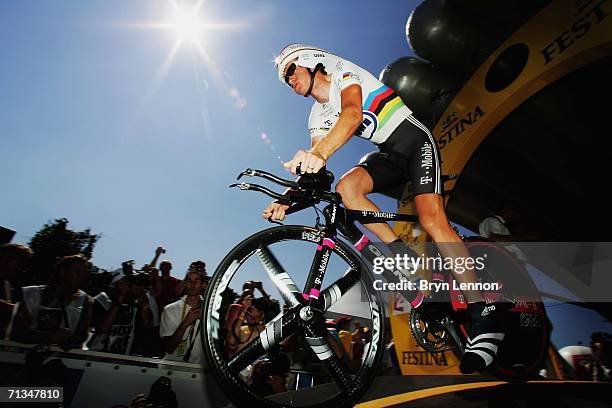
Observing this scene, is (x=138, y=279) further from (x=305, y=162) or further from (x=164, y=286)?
(x=305, y=162)

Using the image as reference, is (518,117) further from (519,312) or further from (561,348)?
(519,312)

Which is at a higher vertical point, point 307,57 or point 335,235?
point 307,57

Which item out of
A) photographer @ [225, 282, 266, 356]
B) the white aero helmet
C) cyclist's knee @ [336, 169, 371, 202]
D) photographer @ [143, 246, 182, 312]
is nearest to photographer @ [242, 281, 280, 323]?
photographer @ [225, 282, 266, 356]

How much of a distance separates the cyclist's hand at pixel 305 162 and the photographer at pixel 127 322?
365 centimetres

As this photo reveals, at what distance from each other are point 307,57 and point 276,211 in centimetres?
119

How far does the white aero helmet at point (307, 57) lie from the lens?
8.27 ft

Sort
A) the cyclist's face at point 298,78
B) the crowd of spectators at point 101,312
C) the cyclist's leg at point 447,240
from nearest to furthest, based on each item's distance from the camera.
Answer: the cyclist's leg at point 447,240, the cyclist's face at point 298,78, the crowd of spectators at point 101,312

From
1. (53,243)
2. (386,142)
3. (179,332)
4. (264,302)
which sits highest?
(53,243)

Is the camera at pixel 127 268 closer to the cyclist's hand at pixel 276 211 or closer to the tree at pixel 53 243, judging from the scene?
the cyclist's hand at pixel 276 211

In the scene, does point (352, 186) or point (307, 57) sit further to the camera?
point (352, 186)

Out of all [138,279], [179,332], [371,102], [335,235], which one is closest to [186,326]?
[179,332]

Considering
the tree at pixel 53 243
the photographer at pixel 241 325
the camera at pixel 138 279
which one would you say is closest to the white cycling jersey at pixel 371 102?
the photographer at pixel 241 325

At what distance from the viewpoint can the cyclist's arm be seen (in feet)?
6.57

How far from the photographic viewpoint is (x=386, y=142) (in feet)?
8.82
